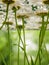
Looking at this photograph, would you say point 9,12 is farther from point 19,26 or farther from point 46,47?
point 46,47

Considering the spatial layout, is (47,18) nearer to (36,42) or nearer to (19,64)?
(36,42)

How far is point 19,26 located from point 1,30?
0.13 meters

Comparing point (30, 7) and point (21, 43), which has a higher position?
point (30, 7)

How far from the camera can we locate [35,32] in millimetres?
1574

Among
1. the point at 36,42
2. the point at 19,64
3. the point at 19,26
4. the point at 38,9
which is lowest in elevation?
the point at 19,64

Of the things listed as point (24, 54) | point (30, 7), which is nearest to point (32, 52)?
point (24, 54)

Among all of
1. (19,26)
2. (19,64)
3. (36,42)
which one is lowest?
(19,64)

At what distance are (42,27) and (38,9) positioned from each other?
120 mm

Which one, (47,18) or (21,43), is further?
(21,43)

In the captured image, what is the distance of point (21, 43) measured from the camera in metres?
1.54

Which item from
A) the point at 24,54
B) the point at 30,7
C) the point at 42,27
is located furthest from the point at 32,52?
the point at 30,7

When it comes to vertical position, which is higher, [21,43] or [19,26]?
[19,26]

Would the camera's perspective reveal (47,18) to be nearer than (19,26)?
Yes

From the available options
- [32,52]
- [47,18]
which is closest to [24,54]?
[32,52]
